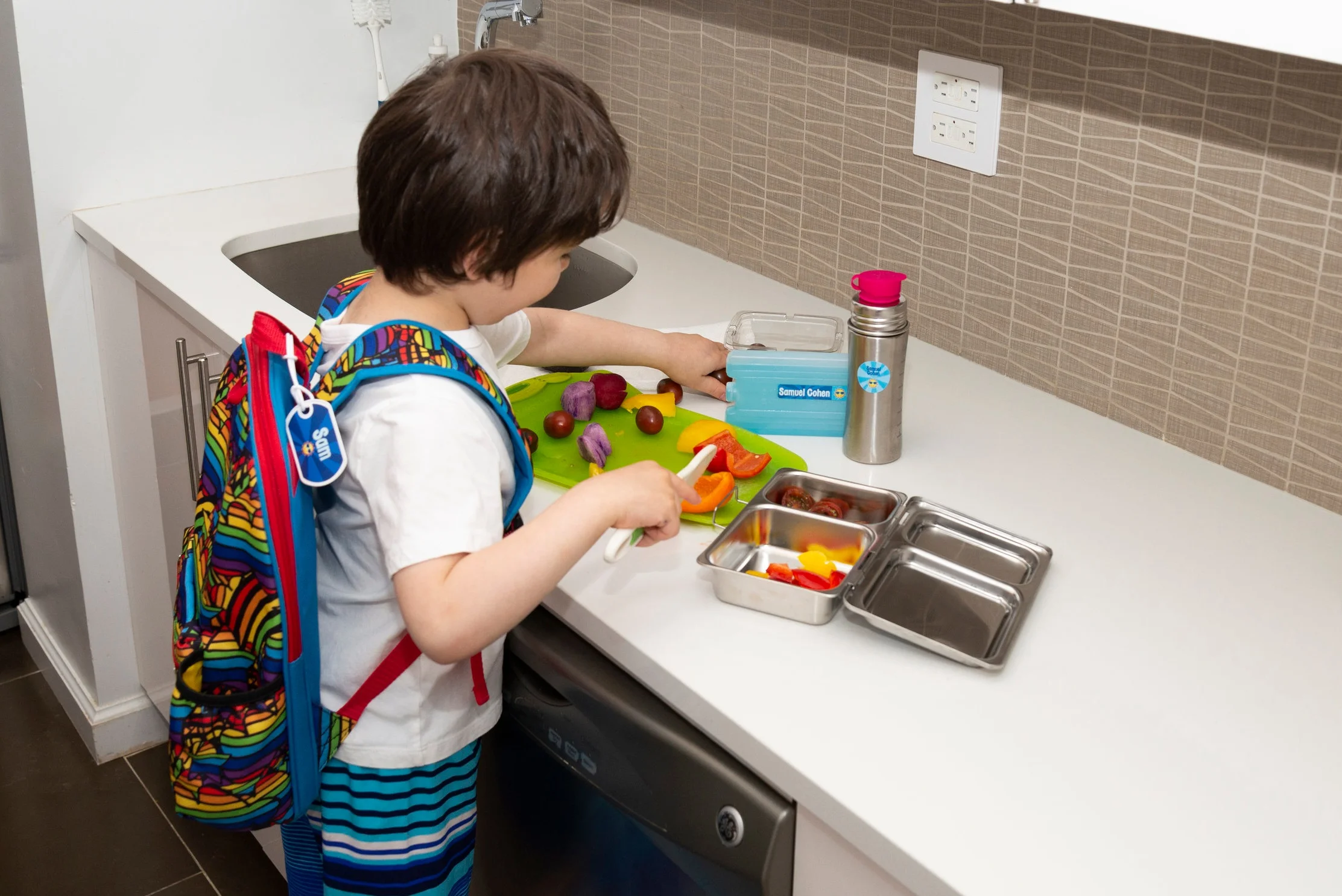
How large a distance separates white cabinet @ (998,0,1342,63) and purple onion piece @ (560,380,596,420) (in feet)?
1.97

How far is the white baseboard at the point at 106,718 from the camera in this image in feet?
7.11

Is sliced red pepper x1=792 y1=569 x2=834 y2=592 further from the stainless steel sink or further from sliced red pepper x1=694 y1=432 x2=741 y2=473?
the stainless steel sink

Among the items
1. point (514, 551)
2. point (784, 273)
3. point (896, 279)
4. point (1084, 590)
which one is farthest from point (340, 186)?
point (1084, 590)

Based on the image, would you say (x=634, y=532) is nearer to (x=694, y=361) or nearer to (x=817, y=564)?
(x=817, y=564)

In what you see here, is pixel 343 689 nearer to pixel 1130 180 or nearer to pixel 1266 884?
pixel 1266 884

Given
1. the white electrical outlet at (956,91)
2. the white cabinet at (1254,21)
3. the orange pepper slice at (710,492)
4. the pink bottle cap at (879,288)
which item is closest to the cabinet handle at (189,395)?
the orange pepper slice at (710,492)

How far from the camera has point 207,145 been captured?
1940mm

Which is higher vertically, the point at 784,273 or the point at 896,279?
the point at 896,279

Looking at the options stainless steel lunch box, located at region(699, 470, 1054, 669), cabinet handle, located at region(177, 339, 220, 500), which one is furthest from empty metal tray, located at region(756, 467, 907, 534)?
cabinet handle, located at region(177, 339, 220, 500)

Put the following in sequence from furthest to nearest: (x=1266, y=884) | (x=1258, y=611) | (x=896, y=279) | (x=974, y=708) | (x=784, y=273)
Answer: (x=784, y=273) < (x=896, y=279) < (x=1258, y=611) < (x=974, y=708) < (x=1266, y=884)

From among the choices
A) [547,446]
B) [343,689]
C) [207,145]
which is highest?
[207,145]

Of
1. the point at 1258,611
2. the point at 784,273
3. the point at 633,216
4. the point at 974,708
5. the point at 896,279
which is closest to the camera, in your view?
the point at 974,708

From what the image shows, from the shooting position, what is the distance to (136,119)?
185 centimetres

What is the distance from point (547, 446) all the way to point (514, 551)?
334 mm
